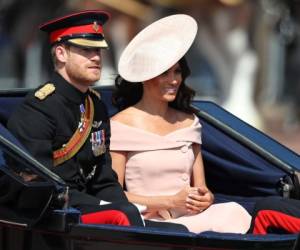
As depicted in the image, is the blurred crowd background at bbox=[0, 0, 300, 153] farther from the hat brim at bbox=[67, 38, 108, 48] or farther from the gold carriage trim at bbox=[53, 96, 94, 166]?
the hat brim at bbox=[67, 38, 108, 48]

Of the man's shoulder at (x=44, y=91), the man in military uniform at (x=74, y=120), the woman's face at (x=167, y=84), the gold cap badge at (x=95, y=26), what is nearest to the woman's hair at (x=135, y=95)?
the woman's face at (x=167, y=84)

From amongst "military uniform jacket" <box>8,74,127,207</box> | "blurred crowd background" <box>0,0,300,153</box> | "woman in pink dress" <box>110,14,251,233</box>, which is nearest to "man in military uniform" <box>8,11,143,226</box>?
"military uniform jacket" <box>8,74,127,207</box>

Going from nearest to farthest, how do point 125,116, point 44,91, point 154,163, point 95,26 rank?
point 44,91
point 95,26
point 154,163
point 125,116

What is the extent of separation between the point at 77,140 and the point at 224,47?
8005 millimetres

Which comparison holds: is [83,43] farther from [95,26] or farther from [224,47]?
[224,47]

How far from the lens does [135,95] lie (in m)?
5.17

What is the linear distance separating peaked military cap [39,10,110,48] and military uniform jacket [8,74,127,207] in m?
0.15

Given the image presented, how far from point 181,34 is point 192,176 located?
1.95 ft

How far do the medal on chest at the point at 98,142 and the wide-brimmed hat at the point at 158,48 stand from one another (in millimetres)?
267

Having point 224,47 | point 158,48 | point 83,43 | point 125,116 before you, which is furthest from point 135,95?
point 224,47

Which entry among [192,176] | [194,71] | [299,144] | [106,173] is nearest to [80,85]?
[106,173]

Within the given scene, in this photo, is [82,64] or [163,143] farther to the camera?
→ [163,143]

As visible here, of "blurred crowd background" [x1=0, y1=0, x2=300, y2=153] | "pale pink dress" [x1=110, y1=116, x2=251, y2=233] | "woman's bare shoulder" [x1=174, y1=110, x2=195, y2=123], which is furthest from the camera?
"blurred crowd background" [x1=0, y1=0, x2=300, y2=153]

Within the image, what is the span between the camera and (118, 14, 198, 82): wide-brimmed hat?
Answer: 4.91m
